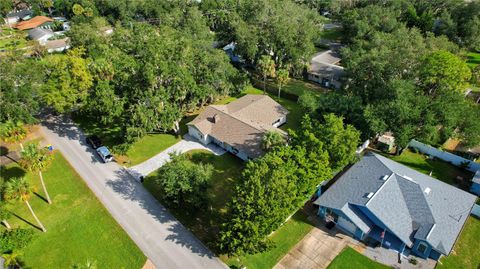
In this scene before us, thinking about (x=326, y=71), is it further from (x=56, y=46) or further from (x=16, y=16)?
(x=16, y=16)

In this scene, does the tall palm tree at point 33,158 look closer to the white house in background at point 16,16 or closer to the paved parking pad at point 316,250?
the paved parking pad at point 316,250

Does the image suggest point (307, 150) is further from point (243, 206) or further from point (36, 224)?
point (36, 224)

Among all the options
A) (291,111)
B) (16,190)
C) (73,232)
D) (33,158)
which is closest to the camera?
(16,190)

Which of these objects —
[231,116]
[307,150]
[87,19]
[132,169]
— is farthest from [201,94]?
[87,19]

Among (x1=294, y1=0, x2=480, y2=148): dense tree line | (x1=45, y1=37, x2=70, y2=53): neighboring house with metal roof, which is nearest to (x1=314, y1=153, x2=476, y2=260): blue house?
(x1=294, y1=0, x2=480, y2=148): dense tree line

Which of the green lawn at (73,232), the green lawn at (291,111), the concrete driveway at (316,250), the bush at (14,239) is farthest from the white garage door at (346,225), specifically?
the bush at (14,239)

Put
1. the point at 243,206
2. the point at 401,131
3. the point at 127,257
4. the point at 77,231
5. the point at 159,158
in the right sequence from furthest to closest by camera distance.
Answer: the point at 159,158, the point at 401,131, the point at 77,231, the point at 127,257, the point at 243,206

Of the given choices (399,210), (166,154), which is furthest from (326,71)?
(399,210)
